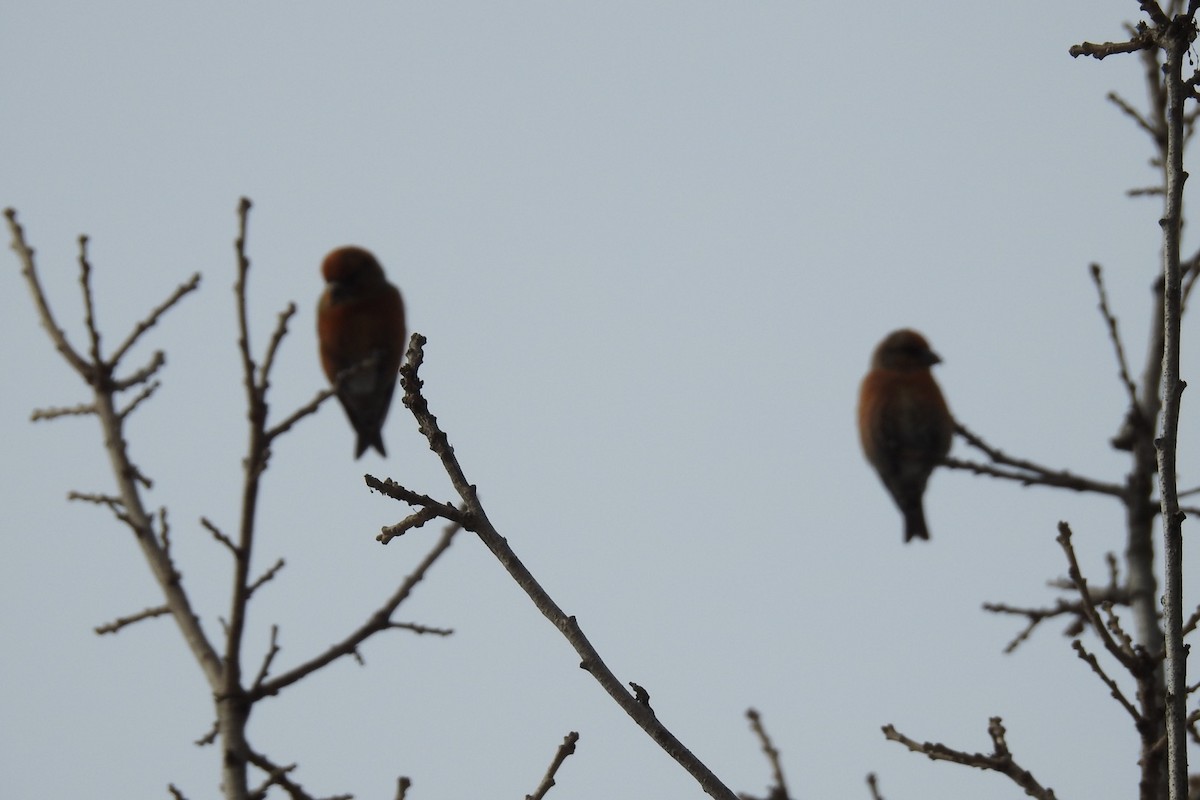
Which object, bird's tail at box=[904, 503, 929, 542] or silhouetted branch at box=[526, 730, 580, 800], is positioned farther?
A: bird's tail at box=[904, 503, 929, 542]

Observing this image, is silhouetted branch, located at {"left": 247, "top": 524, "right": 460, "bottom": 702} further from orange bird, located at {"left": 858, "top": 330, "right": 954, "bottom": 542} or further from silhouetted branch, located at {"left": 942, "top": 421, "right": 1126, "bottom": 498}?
orange bird, located at {"left": 858, "top": 330, "right": 954, "bottom": 542}

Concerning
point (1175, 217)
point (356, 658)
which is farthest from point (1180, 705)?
point (356, 658)

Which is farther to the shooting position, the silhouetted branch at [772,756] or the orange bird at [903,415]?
the orange bird at [903,415]

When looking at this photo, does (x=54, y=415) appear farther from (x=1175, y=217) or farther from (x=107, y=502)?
(x=1175, y=217)

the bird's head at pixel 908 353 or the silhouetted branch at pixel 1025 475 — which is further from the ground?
the bird's head at pixel 908 353

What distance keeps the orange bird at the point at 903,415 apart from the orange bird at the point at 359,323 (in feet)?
10.5

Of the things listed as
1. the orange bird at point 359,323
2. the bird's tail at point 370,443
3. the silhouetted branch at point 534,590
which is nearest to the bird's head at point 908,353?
the orange bird at point 359,323

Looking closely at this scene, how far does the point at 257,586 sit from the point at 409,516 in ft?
7.66

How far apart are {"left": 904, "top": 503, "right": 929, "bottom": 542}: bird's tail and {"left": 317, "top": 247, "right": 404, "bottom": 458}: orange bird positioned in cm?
361

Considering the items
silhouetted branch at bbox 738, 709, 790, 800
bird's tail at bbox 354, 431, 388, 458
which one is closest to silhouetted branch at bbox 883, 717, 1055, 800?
silhouetted branch at bbox 738, 709, 790, 800

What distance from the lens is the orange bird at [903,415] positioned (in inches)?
341

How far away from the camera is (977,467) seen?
5.49 m

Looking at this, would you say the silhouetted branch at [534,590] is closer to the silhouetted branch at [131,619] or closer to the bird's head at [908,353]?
the silhouetted branch at [131,619]

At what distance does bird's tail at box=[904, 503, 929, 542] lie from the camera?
905 centimetres
